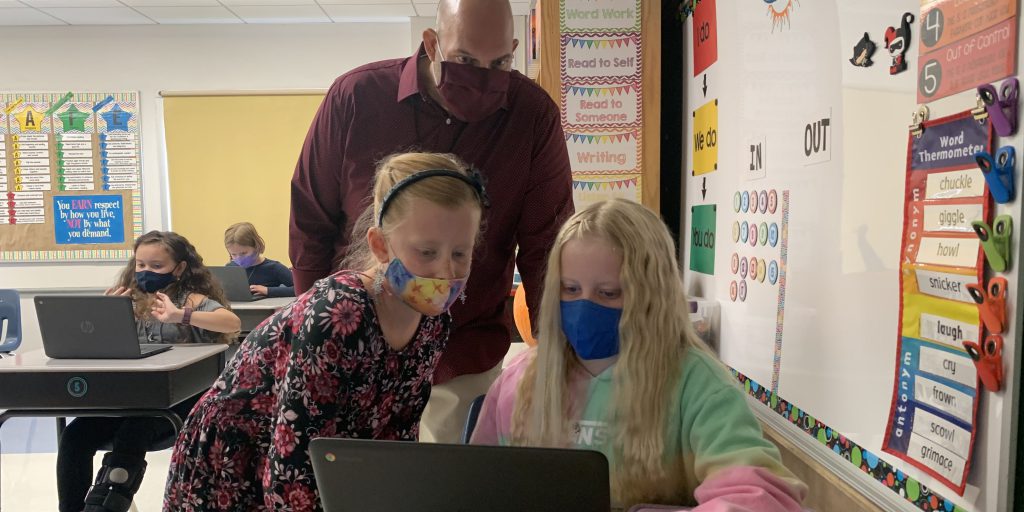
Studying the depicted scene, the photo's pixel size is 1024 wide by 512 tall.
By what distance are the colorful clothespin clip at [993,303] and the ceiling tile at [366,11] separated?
4906 millimetres

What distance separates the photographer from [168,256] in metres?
3.00

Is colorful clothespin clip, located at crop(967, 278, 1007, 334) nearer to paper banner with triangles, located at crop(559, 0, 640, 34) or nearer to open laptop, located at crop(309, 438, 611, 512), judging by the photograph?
open laptop, located at crop(309, 438, 611, 512)

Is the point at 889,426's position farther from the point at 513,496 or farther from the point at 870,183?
the point at 513,496

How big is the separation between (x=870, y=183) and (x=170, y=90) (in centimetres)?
563

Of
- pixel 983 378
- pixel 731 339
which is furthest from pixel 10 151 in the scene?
pixel 983 378

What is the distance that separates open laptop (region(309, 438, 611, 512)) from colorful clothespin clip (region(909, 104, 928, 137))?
731 mm

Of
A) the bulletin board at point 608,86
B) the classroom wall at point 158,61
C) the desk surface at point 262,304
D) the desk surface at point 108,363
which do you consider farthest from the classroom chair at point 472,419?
the classroom wall at point 158,61

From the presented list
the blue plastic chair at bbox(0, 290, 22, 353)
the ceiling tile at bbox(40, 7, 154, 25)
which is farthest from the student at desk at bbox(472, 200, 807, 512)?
the ceiling tile at bbox(40, 7, 154, 25)

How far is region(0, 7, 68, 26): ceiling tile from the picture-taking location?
17.6ft

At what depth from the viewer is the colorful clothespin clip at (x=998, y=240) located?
96 centimetres

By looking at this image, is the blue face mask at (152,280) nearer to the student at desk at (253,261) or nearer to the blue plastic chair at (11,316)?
the student at desk at (253,261)

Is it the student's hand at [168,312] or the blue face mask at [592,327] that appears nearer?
the blue face mask at [592,327]

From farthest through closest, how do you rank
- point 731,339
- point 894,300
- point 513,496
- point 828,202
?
point 731,339 < point 828,202 < point 894,300 < point 513,496

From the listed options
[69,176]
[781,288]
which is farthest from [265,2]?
[781,288]
